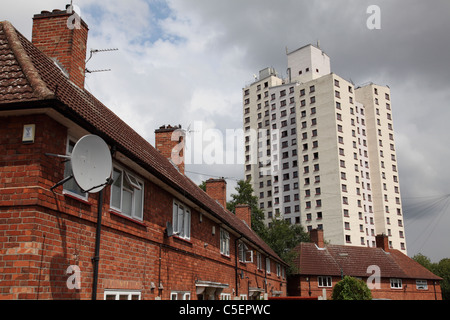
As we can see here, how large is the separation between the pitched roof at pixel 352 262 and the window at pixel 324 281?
778 mm

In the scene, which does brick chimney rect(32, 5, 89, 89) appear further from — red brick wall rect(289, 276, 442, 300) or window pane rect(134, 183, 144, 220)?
red brick wall rect(289, 276, 442, 300)

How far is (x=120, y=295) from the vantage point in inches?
391

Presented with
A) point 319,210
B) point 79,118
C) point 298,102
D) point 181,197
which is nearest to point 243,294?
point 181,197

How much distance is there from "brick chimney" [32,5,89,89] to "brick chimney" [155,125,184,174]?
8.49 m

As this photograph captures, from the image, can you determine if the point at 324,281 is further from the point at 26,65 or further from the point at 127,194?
the point at 26,65

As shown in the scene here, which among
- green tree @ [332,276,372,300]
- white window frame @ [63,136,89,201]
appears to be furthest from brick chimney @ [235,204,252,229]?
white window frame @ [63,136,89,201]

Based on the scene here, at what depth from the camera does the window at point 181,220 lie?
14.1 m

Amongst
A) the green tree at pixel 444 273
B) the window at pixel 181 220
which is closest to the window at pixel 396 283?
the green tree at pixel 444 273

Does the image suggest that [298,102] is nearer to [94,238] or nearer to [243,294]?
[243,294]

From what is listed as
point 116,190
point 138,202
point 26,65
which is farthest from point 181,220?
point 26,65

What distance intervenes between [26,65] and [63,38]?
4.04 m

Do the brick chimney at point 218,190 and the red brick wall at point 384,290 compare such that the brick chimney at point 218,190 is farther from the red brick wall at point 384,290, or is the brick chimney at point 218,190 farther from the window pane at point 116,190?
the red brick wall at point 384,290

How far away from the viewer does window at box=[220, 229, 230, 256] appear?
20.0 meters
